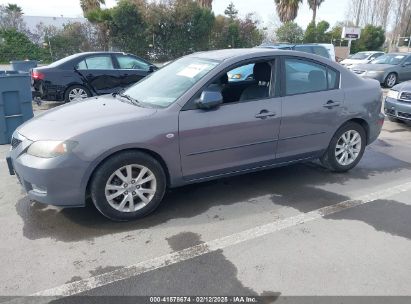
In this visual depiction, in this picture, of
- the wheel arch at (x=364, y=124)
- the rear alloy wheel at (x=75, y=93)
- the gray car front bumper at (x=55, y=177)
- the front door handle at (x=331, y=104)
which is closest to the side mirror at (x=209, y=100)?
the gray car front bumper at (x=55, y=177)

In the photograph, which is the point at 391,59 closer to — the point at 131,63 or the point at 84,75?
the point at 131,63

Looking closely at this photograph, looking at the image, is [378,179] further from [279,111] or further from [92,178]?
[92,178]

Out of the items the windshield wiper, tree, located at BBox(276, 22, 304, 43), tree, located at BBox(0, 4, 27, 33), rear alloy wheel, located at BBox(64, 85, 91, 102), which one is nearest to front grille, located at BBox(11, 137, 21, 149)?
the windshield wiper

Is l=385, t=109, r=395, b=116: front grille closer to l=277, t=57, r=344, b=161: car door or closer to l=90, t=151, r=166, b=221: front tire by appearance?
l=277, t=57, r=344, b=161: car door

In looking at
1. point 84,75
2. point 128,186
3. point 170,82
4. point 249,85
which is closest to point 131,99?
point 170,82

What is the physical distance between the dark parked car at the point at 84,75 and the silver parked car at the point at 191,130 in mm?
5335

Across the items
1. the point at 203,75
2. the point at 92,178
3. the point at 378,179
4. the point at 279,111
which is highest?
the point at 203,75

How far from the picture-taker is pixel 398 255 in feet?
10.6

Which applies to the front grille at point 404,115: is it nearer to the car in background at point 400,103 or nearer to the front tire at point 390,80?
the car in background at point 400,103

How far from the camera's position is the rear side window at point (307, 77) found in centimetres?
443

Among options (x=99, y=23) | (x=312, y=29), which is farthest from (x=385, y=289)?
(x=312, y=29)

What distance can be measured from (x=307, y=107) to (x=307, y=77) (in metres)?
0.39

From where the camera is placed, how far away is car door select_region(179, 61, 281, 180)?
384 cm

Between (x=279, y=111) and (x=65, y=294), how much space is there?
2.80 meters
